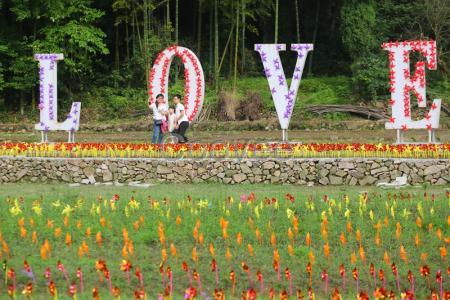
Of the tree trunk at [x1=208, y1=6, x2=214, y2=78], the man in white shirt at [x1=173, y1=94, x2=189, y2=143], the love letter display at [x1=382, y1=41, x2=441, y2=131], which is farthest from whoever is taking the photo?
the tree trunk at [x1=208, y1=6, x2=214, y2=78]

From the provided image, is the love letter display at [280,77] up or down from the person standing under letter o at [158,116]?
up

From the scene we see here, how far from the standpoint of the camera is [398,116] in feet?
55.6

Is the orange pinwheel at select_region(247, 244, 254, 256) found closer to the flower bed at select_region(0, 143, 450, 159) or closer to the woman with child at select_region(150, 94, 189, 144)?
the flower bed at select_region(0, 143, 450, 159)

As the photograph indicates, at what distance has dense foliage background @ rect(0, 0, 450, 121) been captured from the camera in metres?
29.8

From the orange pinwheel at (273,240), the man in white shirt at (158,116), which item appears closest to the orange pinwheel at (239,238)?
the orange pinwheel at (273,240)

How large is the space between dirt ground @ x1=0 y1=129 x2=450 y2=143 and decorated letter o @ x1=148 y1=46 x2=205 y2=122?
3.56 metres

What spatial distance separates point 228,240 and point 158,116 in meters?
8.72

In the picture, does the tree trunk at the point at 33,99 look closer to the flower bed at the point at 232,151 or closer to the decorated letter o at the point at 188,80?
the decorated letter o at the point at 188,80

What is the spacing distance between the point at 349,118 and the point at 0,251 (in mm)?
20562

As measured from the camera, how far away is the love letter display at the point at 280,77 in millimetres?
17328

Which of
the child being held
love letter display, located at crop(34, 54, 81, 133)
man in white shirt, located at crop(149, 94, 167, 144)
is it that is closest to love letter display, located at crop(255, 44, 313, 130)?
the child being held

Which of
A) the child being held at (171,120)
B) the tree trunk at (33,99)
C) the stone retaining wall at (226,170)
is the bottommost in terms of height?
the stone retaining wall at (226,170)

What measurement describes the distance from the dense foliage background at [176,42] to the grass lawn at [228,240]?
19.2 m

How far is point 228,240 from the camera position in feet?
28.5
